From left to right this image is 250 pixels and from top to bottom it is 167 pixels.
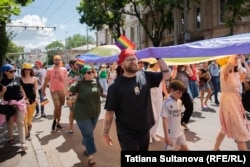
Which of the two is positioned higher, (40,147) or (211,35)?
(211,35)

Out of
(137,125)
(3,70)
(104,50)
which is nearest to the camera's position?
(137,125)

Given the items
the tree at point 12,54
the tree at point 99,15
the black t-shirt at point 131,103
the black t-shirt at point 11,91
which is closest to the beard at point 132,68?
the black t-shirt at point 131,103

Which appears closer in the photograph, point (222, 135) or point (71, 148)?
point (222, 135)

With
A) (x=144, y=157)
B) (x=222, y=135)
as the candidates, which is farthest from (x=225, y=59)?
(x=144, y=157)

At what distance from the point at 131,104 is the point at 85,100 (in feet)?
6.59

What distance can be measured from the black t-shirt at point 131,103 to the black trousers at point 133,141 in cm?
5

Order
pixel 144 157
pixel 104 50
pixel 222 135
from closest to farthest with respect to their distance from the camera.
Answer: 1. pixel 144 157
2. pixel 222 135
3. pixel 104 50

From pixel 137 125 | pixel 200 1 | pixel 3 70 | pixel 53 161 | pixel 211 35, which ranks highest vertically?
pixel 200 1

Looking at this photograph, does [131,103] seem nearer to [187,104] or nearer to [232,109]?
[232,109]

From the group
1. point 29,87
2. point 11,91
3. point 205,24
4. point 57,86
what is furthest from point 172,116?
point 205,24

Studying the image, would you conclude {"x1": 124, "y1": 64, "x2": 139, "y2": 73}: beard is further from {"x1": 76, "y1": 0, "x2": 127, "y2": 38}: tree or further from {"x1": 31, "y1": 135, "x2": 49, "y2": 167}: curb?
{"x1": 76, "y1": 0, "x2": 127, "y2": 38}: tree

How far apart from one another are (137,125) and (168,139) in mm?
902

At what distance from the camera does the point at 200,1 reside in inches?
1184

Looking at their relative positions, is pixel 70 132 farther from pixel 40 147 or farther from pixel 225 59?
pixel 225 59
